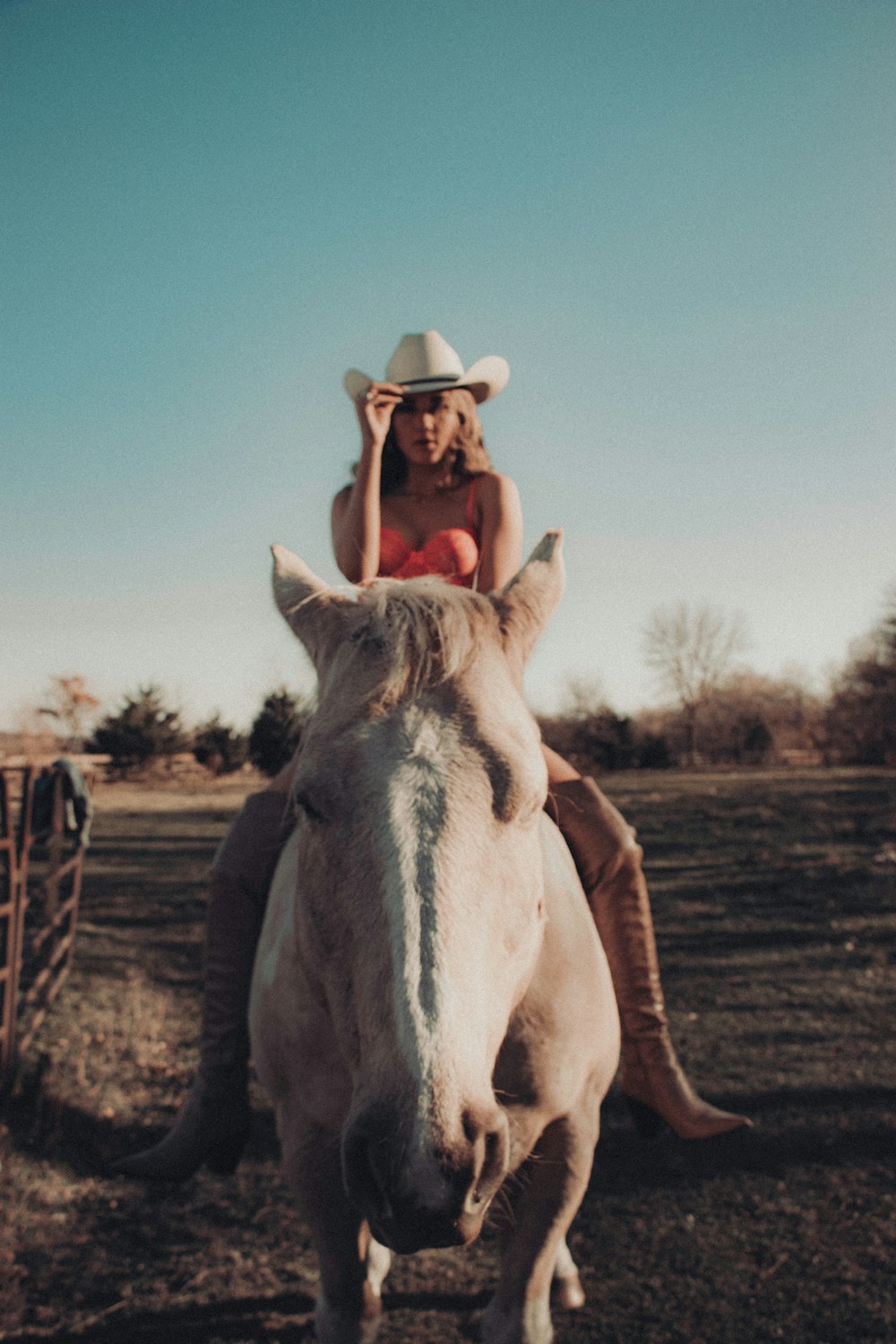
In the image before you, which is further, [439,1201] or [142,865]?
[142,865]

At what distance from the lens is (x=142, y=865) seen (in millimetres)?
14555

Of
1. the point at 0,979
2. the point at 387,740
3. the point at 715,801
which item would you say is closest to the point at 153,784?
the point at 715,801

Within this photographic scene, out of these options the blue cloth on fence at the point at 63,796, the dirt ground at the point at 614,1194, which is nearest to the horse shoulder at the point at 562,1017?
the dirt ground at the point at 614,1194

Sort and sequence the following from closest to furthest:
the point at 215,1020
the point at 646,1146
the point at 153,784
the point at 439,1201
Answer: the point at 439,1201 < the point at 215,1020 < the point at 646,1146 < the point at 153,784

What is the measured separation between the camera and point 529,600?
2.05m

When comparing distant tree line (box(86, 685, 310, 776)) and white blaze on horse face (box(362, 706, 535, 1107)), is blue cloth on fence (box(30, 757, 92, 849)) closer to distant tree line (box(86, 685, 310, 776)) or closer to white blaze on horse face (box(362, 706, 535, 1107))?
white blaze on horse face (box(362, 706, 535, 1107))

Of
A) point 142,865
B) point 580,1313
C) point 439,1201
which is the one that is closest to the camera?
point 439,1201

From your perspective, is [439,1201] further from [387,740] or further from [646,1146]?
[646,1146]

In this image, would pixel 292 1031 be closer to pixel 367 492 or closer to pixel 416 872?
pixel 416 872

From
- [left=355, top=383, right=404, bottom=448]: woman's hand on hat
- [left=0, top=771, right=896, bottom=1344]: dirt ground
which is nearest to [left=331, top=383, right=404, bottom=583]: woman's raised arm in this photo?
[left=355, top=383, right=404, bottom=448]: woman's hand on hat

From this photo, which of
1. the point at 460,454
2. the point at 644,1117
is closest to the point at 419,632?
the point at 460,454

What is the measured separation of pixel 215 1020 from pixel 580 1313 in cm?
244

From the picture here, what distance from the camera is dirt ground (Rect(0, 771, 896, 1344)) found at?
366 cm

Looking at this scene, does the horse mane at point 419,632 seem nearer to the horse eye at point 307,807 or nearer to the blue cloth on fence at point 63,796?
the horse eye at point 307,807
